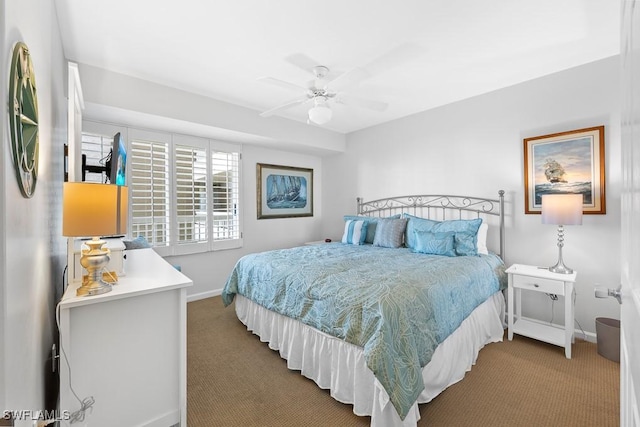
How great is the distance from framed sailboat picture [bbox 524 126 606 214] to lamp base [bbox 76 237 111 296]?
376cm

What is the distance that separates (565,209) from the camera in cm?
255

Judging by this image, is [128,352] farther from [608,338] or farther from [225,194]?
[608,338]

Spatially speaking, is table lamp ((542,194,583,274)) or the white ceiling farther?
table lamp ((542,194,583,274))

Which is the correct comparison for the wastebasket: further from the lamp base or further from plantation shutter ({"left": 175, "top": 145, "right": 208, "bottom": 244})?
plantation shutter ({"left": 175, "top": 145, "right": 208, "bottom": 244})

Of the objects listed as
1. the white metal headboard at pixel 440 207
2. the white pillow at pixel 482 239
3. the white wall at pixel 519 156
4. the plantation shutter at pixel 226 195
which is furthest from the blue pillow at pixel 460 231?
the plantation shutter at pixel 226 195

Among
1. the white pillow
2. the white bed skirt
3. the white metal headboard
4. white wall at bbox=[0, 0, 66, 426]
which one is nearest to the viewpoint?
white wall at bbox=[0, 0, 66, 426]

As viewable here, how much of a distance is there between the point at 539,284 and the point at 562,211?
2.26 ft

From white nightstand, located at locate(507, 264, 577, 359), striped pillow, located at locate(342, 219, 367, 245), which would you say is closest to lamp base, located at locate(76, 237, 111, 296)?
striped pillow, located at locate(342, 219, 367, 245)

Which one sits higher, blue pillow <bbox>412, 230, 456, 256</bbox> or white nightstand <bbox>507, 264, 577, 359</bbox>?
blue pillow <bbox>412, 230, 456, 256</bbox>

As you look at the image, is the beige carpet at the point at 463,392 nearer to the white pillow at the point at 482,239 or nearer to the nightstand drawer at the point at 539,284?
the nightstand drawer at the point at 539,284

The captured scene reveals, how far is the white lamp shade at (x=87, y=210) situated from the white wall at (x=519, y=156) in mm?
3676

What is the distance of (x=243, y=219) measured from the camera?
4.59m

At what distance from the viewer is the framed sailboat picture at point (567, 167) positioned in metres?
2.68

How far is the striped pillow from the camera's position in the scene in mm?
3990
